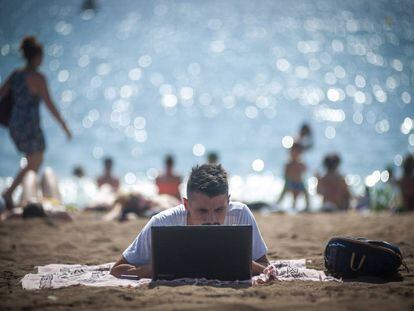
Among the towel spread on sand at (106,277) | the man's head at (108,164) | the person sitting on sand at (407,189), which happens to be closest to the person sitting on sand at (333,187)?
the person sitting on sand at (407,189)

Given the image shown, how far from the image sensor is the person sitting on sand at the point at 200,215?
12.9 feet

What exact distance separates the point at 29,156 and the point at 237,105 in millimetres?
22569

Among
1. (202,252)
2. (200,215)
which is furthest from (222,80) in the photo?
(202,252)

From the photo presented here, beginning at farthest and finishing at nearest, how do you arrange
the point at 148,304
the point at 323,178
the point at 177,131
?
the point at 177,131
the point at 323,178
the point at 148,304

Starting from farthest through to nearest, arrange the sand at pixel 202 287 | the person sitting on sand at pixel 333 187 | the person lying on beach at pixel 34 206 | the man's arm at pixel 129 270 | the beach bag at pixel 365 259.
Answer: the person sitting on sand at pixel 333 187
the person lying on beach at pixel 34 206
the beach bag at pixel 365 259
the man's arm at pixel 129 270
the sand at pixel 202 287

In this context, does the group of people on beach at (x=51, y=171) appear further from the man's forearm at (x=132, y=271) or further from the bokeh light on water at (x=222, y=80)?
the bokeh light on water at (x=222, y=80)

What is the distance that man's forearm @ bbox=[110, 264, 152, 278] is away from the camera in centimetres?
414

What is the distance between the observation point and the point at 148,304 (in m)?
3.34

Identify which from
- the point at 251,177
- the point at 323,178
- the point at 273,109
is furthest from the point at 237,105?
the point at 323,178

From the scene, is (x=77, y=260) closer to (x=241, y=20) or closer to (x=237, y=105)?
(x=237, y=105)

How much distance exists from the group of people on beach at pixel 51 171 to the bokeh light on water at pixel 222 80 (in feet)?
27.5

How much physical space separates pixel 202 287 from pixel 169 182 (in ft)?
28.0

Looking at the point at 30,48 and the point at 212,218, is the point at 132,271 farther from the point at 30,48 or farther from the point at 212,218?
the point at 30,48

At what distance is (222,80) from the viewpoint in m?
32.8
